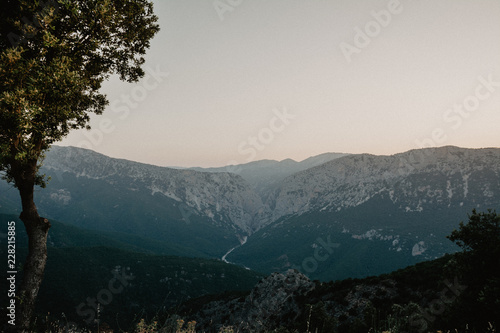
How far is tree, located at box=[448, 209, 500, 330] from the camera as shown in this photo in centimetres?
1267

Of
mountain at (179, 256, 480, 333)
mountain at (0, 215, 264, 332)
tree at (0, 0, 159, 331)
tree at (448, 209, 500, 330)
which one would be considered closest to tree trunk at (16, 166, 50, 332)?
tree at (0, 0, 159, 331)

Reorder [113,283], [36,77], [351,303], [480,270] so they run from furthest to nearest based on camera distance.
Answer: [113,283], [351,303], [480,270], [36,77]

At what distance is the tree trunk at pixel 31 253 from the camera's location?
1109 centimetres

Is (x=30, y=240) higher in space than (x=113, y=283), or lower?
higher

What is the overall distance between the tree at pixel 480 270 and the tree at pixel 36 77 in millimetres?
20892

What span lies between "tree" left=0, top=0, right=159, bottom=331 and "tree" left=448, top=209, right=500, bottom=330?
20892 mm

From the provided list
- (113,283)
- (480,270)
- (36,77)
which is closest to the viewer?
(36,77)

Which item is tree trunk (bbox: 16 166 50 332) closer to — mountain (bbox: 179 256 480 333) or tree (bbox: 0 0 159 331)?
tree (bbox: 0 0 159 331)

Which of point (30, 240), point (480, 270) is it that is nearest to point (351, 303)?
point (480, 270)

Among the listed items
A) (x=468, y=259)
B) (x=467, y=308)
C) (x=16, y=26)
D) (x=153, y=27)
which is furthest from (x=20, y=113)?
(x=468, y=259)

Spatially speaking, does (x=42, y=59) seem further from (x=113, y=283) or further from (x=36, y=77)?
(x=113, y=283)

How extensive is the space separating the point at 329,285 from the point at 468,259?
32.4m

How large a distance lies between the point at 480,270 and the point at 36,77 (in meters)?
25.3

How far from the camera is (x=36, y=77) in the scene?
419 inches
